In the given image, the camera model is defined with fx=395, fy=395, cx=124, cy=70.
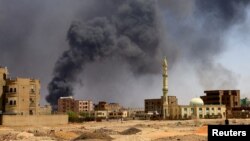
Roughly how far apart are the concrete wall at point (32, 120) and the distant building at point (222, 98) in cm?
10682

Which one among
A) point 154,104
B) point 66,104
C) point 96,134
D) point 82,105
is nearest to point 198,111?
point 154,104

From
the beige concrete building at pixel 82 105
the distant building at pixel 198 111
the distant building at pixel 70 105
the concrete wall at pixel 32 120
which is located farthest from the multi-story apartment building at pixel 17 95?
the distant building at pixel 70 105

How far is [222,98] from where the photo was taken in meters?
184

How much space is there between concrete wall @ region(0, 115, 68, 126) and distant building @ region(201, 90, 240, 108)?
107 meters

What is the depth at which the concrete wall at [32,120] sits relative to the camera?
3159 inches

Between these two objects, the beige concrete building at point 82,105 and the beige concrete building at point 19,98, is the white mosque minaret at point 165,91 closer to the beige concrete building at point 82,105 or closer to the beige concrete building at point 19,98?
the beige concrete building at point 82,105

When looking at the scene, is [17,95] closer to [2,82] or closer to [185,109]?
[2,82]

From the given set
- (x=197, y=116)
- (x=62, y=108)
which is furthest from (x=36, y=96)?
(x=62, y=108)

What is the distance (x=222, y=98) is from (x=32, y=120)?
120 m

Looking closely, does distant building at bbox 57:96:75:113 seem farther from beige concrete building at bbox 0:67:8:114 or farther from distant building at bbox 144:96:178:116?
beige concrete building at bbox 0:67:8:114

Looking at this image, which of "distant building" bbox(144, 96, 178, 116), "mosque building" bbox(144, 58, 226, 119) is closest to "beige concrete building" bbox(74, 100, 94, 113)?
"distant building" bbox(144, 96, 178, 116)

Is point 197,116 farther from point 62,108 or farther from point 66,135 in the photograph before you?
point 66,135

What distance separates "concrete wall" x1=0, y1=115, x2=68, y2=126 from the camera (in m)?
80.2

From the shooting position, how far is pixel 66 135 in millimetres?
59531
